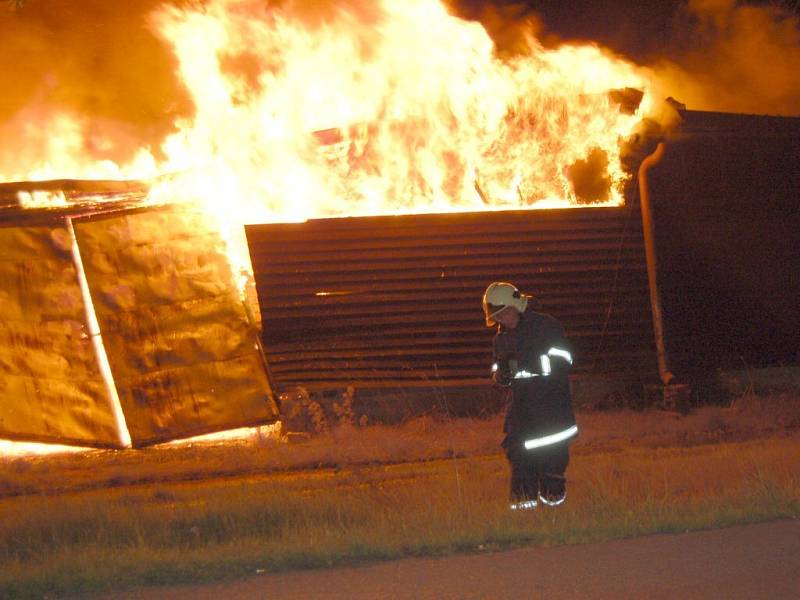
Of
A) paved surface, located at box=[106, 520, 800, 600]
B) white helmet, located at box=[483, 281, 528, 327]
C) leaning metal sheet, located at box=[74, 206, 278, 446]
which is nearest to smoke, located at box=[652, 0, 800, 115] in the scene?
leaning metal sheet, located at box=[74, 206, 278, 446]

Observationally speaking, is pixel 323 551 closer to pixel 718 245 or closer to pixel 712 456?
pixel 712 456

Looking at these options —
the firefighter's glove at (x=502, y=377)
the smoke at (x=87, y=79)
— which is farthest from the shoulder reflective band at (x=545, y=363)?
the smoke at (x=87, y=79)

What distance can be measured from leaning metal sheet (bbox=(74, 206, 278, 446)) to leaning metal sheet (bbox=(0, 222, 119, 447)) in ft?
0.74

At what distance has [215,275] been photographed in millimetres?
10586

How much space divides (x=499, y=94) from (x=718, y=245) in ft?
10.6

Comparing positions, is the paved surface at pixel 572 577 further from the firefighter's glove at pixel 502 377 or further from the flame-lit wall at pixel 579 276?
the flame-lit wall at pixel 579 276

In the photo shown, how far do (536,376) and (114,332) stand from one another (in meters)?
5.19

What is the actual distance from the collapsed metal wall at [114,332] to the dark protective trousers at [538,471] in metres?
4.45

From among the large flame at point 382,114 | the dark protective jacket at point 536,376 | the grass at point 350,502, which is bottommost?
the grass at point 350,502

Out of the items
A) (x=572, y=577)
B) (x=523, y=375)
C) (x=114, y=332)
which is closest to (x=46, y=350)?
(x=114, y=332)

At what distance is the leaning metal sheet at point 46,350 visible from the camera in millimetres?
10094

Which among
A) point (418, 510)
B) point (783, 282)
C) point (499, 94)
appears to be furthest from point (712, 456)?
point (499, 94)

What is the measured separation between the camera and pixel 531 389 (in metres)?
6.65

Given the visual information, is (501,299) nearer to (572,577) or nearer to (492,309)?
(492,309)
